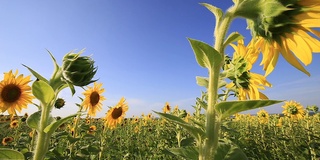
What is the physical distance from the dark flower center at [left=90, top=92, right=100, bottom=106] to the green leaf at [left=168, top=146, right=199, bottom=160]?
161 inches

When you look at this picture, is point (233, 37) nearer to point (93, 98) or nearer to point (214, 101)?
point (214, 101)

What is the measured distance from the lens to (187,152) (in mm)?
933

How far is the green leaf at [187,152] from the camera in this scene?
2.96 feet

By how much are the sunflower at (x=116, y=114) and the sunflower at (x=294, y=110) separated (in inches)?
205

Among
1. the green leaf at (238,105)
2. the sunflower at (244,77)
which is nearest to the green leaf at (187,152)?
the green leaf at (238,105)

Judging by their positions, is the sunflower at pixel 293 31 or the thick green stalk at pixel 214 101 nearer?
the thick green stalk at pixel 214 101

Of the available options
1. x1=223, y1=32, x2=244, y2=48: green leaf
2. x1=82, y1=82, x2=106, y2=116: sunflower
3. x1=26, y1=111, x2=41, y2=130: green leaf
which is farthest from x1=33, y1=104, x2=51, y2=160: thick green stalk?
x1=82, y1=82, x2=106, y2=116: sunflower

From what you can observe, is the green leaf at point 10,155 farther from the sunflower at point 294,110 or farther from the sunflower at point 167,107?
the sunflower at point 294,110

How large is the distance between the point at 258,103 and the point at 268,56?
1.49ft

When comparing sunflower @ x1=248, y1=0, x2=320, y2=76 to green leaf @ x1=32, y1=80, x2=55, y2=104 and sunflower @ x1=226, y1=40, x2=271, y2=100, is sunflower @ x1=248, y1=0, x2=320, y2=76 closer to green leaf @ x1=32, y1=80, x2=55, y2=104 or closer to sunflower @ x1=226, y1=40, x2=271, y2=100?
sunflower @ x1=226, y1=40, x2=271, y2=100

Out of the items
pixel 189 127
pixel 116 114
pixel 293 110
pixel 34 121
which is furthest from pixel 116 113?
pixel 293 110

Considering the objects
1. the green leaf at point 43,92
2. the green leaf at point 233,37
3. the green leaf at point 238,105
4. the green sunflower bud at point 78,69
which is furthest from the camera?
the green sunflower bud at point 78,69

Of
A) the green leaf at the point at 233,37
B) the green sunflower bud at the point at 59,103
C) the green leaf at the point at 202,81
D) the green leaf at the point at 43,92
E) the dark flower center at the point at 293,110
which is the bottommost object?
the green leaf at the point at 43,92

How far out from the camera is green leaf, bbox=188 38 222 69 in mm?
811
